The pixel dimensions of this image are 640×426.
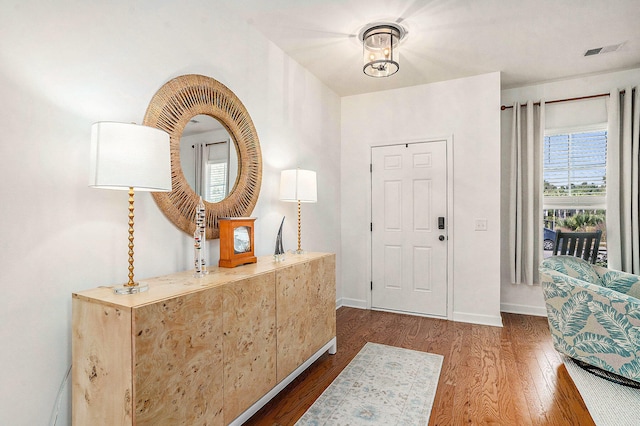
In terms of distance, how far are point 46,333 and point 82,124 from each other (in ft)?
3.05

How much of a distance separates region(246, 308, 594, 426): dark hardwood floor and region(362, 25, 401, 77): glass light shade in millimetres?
2404

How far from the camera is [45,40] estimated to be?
1438mm

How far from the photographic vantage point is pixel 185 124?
81.1 inches

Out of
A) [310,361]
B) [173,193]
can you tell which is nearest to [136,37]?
[173,193]

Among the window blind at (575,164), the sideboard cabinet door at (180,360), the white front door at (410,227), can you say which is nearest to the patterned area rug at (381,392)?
the sideboard cabinet door at (180,360)

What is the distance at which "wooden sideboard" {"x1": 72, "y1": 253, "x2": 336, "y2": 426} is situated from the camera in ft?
4.24

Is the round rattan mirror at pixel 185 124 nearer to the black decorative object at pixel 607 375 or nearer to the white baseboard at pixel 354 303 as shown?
the white baseboard at pixel 354 303

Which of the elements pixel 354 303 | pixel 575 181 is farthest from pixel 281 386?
pixel 575 181

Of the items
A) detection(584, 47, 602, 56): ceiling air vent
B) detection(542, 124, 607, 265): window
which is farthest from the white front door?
detection(584, 47, 602, 56): ceiling air vent

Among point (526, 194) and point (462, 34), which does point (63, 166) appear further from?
point (526, 194)

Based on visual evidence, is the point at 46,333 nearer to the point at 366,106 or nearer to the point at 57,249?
the point at 57,249

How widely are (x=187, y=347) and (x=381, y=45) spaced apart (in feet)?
8.30

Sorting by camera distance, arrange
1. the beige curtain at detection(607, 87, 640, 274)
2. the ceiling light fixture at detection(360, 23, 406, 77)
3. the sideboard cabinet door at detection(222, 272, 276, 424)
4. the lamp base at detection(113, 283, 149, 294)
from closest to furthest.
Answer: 1. the lamp base at detection(113, 283, 149, 294)
2. the sideboard cabinet door at detection(222, 272, 276, 424)
3. the ceiling light fixture at detection(360, 23, 406, 77)
4. the beige curtain at detection(607, 87, 640, 274)

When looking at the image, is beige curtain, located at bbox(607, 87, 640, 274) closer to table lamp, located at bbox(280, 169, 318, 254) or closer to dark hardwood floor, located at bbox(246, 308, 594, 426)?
dark hardwood floor, located at bbox(246, 308, 594, 426)
